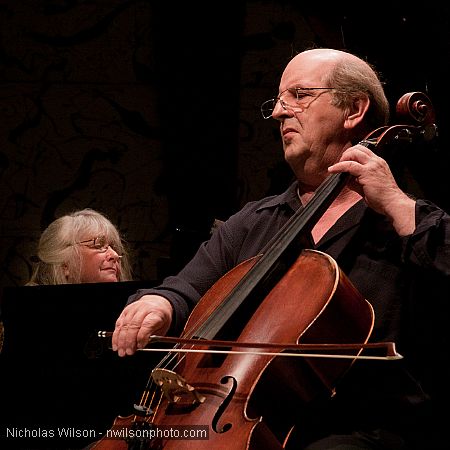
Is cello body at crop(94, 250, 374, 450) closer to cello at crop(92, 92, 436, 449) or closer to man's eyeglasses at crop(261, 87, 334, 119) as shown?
cello at crop(92, 92, 436, 449)

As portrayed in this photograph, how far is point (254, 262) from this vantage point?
1.60 metres

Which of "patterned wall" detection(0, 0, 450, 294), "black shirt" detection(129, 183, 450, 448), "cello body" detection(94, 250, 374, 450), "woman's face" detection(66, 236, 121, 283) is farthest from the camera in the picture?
"patterned wall" detection(0, 0, 450, 294)

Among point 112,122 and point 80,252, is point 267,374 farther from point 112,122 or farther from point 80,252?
point 112,122

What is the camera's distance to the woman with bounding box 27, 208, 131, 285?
2893 mm

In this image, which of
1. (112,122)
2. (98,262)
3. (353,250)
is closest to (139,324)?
(353,250)

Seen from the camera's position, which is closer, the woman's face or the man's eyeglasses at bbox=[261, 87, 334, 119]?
the man's eyeglasses at bbox=[261, 87, 334, 119]

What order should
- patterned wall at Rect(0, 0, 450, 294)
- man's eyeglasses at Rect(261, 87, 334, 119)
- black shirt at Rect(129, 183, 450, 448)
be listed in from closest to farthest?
1. black shirt at Rect(129, 183, 450, 448)
2. man's eyeglasses at Rect(261, 87, 334, 119)
3. patterned wall at Rect(0, 0, 450, 294)

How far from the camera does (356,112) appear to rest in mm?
1845

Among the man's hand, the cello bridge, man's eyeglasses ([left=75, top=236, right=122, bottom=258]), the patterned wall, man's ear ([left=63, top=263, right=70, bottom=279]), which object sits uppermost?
the patterned wall

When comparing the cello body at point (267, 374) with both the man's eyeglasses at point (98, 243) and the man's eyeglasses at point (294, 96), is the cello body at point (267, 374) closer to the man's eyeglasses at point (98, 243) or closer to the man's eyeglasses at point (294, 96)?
the man's eyeglasses at point (294, 96)

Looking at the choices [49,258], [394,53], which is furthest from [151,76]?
[394,53]

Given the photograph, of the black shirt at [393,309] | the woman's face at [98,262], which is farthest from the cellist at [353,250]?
the woman's face at [98,262]

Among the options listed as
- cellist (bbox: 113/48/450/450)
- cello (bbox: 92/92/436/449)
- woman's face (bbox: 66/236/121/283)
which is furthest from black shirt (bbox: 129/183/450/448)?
woman's face (bbox: 66/236/121/283)

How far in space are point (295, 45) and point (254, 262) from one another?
2018 millimetres
